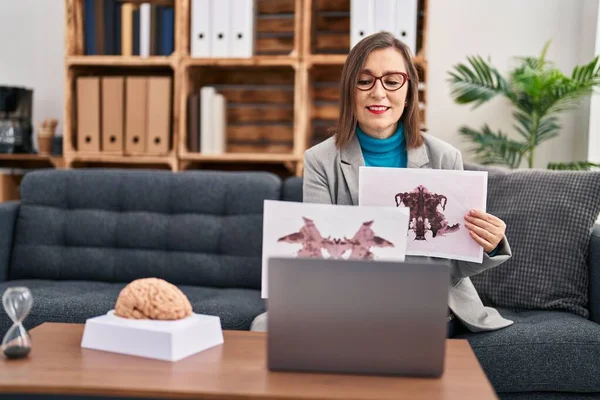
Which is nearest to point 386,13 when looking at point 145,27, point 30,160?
point 145,27

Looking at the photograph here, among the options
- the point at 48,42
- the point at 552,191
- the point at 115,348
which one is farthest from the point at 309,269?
the point at 48,42

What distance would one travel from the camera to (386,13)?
299cm

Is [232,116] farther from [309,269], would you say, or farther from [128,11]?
[309,269]

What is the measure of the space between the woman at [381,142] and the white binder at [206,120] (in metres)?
1.48

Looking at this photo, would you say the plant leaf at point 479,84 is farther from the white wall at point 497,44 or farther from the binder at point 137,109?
the binder at point 137,109

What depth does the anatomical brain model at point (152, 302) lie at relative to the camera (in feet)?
3.83

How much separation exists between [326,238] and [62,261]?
155 centimetres

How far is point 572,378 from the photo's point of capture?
1688 mm

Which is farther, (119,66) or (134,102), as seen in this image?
(119,66)

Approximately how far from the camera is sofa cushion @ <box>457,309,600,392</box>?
5.54 ft

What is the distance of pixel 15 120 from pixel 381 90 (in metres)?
2.34

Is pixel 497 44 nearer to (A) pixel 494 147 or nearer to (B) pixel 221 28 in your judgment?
(A) pixel 494 147

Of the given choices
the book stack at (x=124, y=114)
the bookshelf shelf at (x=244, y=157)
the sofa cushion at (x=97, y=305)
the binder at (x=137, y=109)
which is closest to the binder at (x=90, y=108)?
the book stack at (x=124, y=114)

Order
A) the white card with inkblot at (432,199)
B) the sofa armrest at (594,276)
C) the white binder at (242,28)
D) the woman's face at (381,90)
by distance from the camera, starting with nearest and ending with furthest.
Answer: the white card with inkblot at (432,199), the woman's face at (381,90), the sofa armrest at (594,276), the white binder at (242,28)
